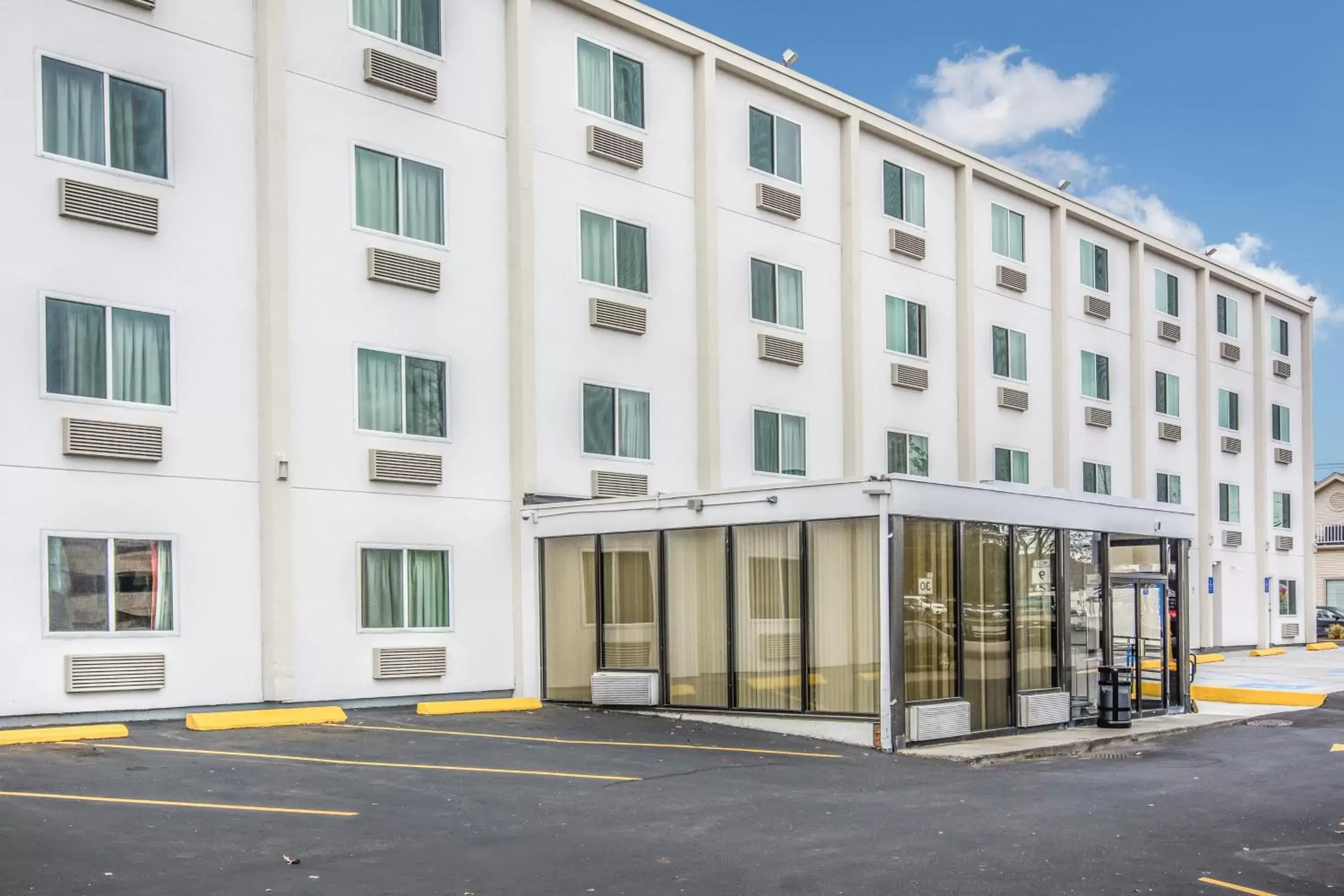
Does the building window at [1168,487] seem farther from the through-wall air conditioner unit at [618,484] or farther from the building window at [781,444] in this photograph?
the through-wall air conditioner unit at [618,484]

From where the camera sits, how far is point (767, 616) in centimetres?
1920

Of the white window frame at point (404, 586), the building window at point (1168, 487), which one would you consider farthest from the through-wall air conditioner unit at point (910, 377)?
the white window frame at point (404, 586)

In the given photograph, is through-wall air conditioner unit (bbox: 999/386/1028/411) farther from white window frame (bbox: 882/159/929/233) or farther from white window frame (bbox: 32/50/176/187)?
white window frame (bbox: 32/50/176/187)

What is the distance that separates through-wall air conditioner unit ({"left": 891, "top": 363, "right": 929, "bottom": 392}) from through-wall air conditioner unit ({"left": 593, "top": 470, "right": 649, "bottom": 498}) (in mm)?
7881

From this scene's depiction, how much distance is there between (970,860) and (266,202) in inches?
544

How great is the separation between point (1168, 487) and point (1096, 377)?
4.94 metres

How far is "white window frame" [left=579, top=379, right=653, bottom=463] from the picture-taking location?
2375cm

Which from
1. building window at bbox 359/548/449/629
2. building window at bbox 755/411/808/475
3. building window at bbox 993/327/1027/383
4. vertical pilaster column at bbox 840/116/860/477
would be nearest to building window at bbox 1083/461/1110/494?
building window at bbox 993/327/1027/383

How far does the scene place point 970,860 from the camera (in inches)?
402

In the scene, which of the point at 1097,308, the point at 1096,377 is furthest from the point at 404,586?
the point at 1097,308

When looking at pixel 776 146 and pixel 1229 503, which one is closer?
pixel 776 146

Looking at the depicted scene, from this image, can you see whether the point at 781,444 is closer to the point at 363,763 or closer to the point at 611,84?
the point at 611,84

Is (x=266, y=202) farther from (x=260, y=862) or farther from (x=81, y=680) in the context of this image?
(x=260, y=862)

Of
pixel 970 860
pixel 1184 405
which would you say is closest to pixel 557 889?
pixel 970 860
